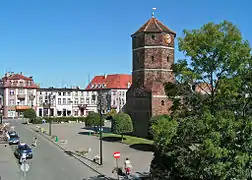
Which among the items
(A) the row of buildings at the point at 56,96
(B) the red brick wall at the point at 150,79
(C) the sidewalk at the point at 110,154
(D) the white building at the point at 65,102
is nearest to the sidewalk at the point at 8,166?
(C) the sidewalk at the point at 110,154

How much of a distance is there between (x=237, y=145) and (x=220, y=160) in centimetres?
92

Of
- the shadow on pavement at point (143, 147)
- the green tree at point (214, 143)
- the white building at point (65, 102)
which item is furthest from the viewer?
the white building at point (65, 102)

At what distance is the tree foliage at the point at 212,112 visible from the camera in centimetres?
1184

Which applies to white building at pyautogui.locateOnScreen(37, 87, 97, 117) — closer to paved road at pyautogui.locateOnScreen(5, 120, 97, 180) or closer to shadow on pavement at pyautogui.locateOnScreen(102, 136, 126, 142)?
shadow on pavement at pyautogui.locateOnScreen(102, 136, 126, 142)

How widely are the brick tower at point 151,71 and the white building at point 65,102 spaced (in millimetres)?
44933

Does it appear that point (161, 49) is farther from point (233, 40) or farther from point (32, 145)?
point (233, 40)

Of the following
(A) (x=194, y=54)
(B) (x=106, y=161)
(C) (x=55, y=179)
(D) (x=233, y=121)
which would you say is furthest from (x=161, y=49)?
(D) (x=233, y=121)

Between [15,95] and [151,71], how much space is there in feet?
162

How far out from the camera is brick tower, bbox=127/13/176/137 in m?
42.8

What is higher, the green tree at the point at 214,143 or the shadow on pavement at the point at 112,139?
the green tree at the point at 214,143

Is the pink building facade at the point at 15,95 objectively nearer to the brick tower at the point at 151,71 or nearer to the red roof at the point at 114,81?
the red roof at the point at 114,81

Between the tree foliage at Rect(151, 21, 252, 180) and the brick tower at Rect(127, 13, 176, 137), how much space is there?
84.0ft

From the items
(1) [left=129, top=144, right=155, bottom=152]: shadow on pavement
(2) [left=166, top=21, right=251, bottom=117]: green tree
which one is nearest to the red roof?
(1) [left=129, top=144, right=155, bottom=152]: shadow on pavement

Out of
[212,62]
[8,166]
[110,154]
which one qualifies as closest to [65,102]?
[110,154]
